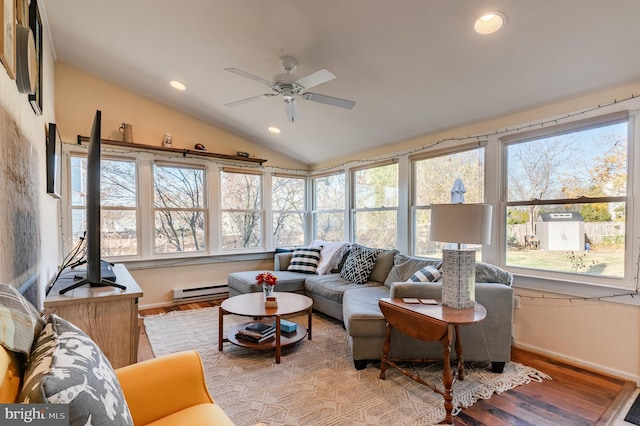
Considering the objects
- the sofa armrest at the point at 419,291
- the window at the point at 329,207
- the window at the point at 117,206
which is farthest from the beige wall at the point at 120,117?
the sofa armrest at the point at 419,291

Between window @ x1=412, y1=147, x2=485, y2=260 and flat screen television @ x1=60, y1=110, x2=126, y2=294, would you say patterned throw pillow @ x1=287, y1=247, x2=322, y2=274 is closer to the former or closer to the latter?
window @ x1=412, y1=147, x2=485, y2=260

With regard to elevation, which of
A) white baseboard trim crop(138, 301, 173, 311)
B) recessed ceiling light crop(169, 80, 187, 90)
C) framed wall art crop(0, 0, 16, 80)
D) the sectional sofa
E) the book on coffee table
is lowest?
white baseboard trim crop(138, 301, 173, 311)

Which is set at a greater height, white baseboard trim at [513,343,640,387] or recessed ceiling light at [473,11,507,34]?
recessed ceiling light at [473,11,507,34]

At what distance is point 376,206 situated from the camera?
4555 mm

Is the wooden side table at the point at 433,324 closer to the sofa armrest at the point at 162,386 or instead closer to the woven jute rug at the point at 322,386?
the woven jute rug at the point at 322,386

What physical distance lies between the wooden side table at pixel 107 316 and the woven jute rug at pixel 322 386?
0.70 metres

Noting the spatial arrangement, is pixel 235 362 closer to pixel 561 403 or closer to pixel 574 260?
pixel 561 403

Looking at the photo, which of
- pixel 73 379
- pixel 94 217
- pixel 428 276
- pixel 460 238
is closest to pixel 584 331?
pixel 428 276

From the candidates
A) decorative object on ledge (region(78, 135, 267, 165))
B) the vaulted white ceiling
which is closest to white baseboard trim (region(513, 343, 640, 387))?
the vaulted white ceiling

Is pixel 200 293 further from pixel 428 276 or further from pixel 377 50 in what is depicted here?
pixel 377 50

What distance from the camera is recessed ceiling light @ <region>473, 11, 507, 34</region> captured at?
6.61 ft

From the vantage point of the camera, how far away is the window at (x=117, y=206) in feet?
13.3

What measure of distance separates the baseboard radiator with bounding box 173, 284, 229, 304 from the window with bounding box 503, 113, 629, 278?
12.6 ft

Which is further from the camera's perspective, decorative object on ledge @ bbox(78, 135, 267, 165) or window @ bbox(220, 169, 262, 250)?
window @ bbox(220, 169, 262, 250)
